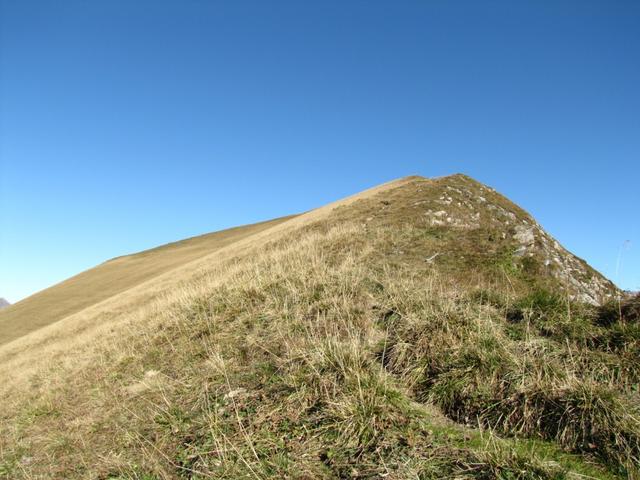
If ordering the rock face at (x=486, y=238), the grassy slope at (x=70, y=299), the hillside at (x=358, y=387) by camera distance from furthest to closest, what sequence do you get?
the grassy slope at (x=70, y=299), the rock face at (x=486, y=238), the hillside at (x=358, y=387)

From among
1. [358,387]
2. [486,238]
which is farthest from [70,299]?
[358,387]

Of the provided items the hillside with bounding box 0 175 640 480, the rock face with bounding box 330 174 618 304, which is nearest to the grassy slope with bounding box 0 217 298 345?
the rock face with bounding box 330 174 618 304

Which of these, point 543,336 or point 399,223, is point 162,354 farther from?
point 399,223

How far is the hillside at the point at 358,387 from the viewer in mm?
4270

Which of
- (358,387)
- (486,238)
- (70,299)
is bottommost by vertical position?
(358,387)

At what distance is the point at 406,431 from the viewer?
178 inches

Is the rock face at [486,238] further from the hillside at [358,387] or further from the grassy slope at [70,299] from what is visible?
the grassy slope at [70,299]

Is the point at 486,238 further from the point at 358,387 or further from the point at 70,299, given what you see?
the point at 70,299

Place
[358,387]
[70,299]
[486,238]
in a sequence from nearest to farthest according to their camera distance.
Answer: [358,387] → [486,238] → [70,299]

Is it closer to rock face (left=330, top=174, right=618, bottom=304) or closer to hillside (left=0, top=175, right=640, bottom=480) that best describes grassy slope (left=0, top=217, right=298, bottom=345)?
rock face (left=330, top=174, right=618, bottom=304)

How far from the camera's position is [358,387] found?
16.0ft

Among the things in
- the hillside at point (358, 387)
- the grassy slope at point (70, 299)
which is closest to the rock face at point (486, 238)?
the hillside at point (358, 387)

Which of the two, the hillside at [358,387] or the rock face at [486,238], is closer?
the hillside at [358,387]

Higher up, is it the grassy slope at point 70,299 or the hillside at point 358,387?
the grassy slope at point 70,299
